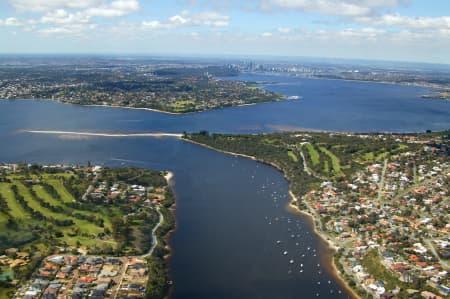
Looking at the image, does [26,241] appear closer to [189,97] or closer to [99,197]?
[99,197]

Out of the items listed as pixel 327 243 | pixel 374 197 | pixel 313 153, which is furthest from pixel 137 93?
pixel 327 243

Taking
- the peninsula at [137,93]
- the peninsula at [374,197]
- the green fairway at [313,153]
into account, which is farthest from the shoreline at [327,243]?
the peninsula at [137,93]

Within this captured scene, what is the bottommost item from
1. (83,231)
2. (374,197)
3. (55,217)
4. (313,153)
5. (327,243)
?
(327,243)

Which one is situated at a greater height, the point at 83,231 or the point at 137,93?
the point at 137,93

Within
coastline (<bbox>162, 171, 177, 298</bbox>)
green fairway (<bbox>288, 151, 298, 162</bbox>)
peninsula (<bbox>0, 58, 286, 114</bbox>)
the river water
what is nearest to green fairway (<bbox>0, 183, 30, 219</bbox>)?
coastline (<bbox>162, 171, 177, 298</bbox>)

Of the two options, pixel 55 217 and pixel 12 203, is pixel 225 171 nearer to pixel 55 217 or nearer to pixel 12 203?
pixel 55 217

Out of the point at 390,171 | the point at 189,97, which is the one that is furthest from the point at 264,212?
the point at 189,97

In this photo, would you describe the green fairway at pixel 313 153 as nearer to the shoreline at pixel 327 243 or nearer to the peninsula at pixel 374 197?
the peninsula at pixel 374 197
